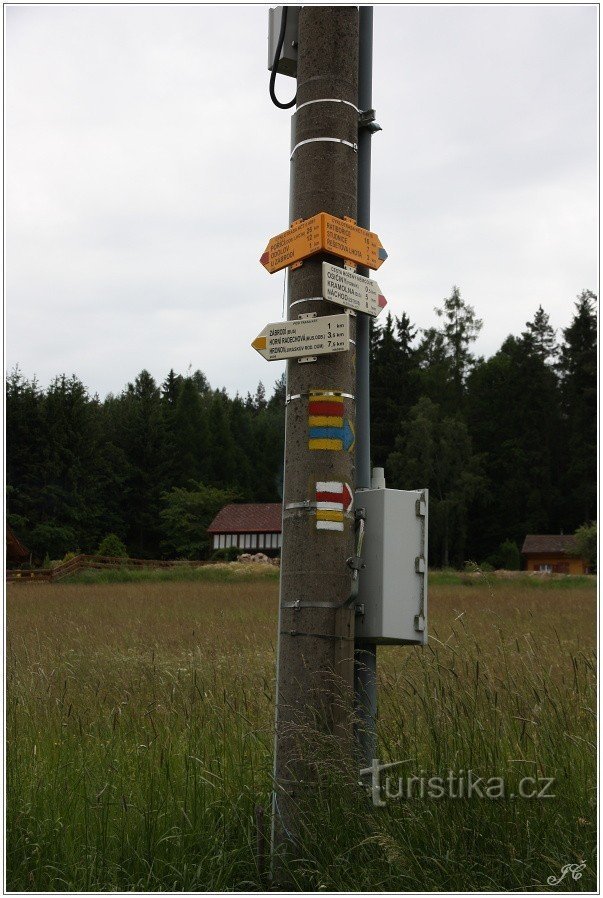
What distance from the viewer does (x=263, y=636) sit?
39.6 ft

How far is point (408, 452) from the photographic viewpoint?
2311 inches

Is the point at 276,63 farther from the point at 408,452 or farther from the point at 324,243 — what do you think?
the point at 408,452

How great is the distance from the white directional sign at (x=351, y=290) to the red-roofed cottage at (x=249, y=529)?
181 ft

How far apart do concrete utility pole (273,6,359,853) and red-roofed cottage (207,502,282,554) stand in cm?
5514

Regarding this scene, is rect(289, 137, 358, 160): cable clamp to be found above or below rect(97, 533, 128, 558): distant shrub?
above

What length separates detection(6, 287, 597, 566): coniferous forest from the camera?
5966 cm

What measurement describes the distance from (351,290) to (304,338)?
12.2 inches

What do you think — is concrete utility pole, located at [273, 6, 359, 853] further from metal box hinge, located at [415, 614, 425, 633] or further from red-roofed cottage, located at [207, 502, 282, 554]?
red-roofed cottage, located at [207, 502, 282, 554]

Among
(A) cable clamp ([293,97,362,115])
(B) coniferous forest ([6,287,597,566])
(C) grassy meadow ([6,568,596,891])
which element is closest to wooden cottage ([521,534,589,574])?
(B) coniferous forest ([6,287,597,566])

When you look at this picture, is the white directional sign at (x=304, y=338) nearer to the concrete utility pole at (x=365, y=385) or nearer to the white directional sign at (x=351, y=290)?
the white directional sign at (x=351, y=290)

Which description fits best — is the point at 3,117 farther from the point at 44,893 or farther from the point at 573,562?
the point at 573,562

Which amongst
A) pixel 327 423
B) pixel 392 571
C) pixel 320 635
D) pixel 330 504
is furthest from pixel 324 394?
pixel 320 635

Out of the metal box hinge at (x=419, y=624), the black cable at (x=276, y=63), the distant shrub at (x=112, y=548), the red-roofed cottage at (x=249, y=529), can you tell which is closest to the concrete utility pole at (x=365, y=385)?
the metal box hinge at (x=419, y=624)

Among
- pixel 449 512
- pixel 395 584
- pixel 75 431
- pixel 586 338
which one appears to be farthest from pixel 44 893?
pixel 586 338
